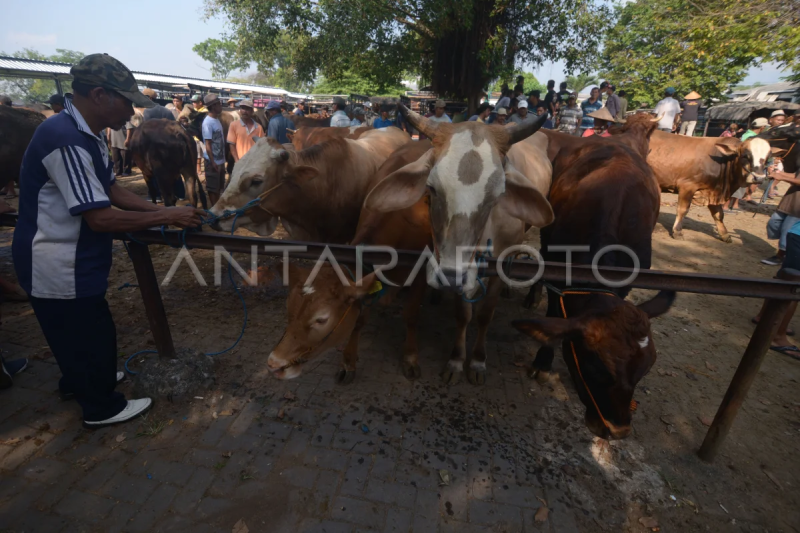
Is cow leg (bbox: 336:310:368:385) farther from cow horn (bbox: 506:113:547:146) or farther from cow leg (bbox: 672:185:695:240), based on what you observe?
cow leg (bbox: 672:185:695:240)

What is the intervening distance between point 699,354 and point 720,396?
31.9 inches

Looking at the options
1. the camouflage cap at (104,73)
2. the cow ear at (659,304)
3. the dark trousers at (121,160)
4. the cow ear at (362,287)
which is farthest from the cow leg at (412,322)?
the dark trousers at (121,160)

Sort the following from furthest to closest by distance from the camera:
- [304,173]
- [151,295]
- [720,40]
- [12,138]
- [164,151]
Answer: [720,40] → [164,151] → [12,138] → [304,173] → [151,295]

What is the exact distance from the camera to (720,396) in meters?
3.87

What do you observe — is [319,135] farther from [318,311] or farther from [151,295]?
[318,311]

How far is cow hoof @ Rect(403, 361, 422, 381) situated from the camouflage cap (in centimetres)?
327

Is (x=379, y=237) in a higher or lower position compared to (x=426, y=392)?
higher

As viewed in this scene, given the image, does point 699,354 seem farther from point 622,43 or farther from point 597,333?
point 622,43

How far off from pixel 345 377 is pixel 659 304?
276 cm

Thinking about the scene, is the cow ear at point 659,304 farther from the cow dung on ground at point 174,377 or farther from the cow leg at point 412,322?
the cow dung on ground at point 174,377

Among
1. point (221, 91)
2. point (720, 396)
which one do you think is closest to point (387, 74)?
point (720, 396)

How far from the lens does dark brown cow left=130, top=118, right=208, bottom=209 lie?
782 centimetres

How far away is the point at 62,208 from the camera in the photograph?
98.6 inches

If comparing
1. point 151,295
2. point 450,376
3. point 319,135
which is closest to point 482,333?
point 450,376
